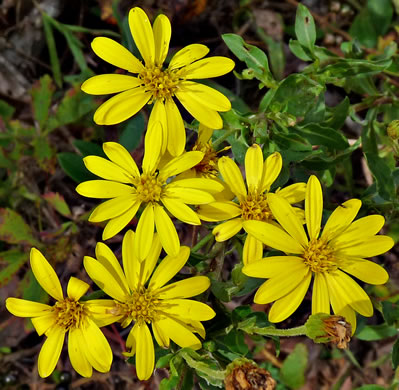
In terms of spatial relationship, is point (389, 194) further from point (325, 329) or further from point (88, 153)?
point (88, 153)

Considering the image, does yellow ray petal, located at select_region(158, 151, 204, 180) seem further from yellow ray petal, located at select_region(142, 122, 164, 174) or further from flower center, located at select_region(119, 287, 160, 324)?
flower center, located at select_region(119, 287, 160, 324)

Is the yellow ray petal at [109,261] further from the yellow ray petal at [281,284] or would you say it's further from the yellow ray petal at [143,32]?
the yellow ray petal at [143,32]

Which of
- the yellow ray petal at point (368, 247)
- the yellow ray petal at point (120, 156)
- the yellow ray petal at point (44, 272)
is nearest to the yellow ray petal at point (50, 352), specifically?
the yellow ray petal at point (44, 272)

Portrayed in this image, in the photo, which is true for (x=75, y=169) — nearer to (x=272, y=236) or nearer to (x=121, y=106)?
(x=121, y=106)

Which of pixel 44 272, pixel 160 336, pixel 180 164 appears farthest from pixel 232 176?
pixel 44 272

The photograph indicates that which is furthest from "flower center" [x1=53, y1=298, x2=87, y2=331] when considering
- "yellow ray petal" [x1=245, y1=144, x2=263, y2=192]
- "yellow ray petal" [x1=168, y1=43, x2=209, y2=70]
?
"yellow ray petal" [x1=168, y1=43, x2=209, y2=70]

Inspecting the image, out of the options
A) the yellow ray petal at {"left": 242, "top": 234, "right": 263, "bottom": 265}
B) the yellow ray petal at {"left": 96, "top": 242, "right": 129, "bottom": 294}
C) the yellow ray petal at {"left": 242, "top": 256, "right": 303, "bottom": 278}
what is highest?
the yellow ray petal at {"left": 242, "top": 234, "right": 263, "bottom": 265}

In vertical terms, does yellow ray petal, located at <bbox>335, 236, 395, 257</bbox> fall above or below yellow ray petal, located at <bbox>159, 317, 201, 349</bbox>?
above

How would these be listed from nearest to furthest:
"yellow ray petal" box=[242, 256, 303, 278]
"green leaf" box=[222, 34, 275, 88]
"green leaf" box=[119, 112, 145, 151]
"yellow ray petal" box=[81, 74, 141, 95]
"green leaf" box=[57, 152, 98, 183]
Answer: "yellow ray petal" box=[242, 256, 303, 278]
"yellow ray petal" box=[81, 74, 141, 95]
"green leaf" box=[222, 34, 275, 88]
"green leaf" box=[57, 152, 98, 183]
"green leaf" box=[119, 112, 145, 151]
